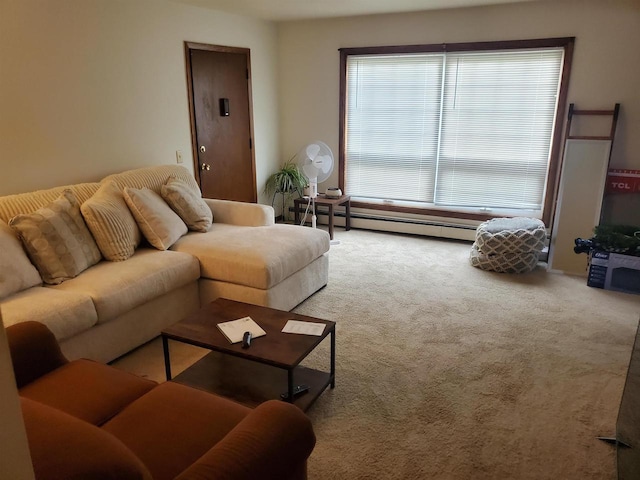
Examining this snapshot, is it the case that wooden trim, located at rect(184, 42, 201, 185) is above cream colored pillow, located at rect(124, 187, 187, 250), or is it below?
above

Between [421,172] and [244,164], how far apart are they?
6.49ft

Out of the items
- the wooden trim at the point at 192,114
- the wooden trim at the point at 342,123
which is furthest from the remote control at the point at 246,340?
the wooden trim at the point at 342,123

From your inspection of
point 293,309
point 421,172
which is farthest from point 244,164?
point 293,309

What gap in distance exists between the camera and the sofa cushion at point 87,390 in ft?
5.36

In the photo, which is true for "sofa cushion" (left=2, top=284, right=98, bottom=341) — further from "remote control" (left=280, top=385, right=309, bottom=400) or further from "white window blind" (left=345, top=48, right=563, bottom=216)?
"white window blind" (left=345, top=48, right=563, bottom=216)

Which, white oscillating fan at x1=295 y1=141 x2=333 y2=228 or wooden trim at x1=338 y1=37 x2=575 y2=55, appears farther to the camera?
white oscillating fan at x1=295 y1=141 x2=333 y2=228

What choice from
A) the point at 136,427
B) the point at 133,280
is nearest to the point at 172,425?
the point at 136,427

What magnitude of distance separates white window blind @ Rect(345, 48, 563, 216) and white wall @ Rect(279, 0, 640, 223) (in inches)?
7.2

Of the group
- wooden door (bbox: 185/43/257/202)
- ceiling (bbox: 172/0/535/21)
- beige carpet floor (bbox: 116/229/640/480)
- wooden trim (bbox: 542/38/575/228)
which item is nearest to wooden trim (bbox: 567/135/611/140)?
wooden trim (bbox: 542/38/575/228)

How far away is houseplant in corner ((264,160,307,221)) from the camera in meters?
5.51

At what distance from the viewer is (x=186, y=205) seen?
11.8 ft

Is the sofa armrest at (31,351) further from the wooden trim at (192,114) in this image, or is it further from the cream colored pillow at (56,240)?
the wooden trim at (192,114)

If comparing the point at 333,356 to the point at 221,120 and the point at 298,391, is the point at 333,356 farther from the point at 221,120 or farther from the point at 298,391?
the point at 221,120

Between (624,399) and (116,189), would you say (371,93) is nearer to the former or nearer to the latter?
(116,189)
